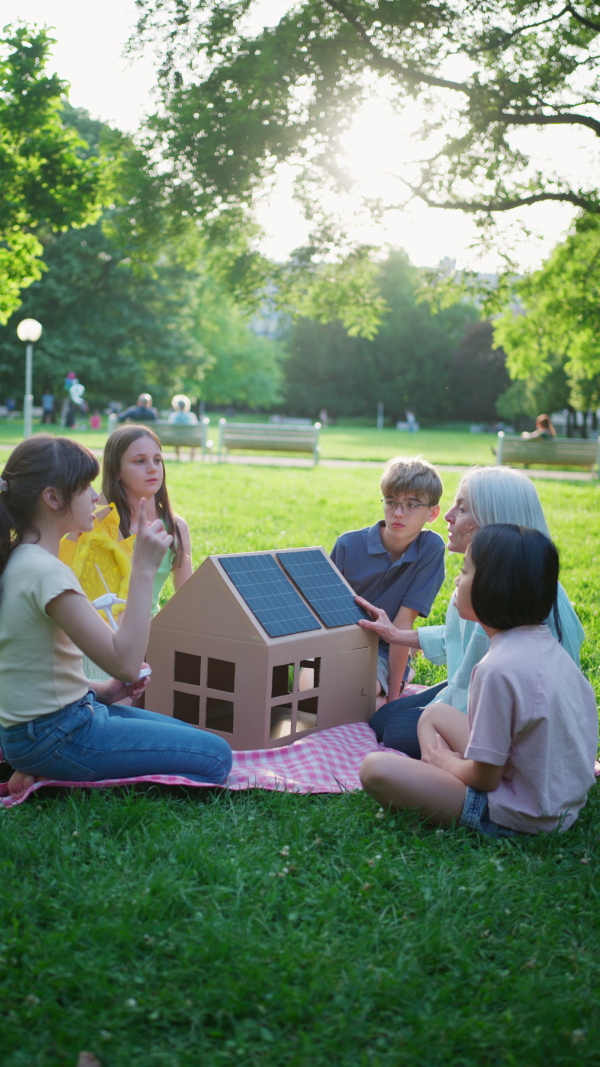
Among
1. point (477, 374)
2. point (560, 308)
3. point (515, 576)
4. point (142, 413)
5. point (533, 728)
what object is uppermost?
point (477, 374)

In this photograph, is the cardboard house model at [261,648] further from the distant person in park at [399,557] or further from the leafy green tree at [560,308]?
the leafy green tree at [560,308]

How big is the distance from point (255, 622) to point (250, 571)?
321 mm

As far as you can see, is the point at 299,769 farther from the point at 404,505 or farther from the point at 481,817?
the point at 404,505

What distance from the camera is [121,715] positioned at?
11.4ft

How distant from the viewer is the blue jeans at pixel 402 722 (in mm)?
3795

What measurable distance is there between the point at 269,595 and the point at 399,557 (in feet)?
2.98

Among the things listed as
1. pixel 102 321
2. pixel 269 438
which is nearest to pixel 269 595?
pixel 269 438

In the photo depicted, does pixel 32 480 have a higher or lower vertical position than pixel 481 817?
higher

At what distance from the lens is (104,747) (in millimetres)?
3168

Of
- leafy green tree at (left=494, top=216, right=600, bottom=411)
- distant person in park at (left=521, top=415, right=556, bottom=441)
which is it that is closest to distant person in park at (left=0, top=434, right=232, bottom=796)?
leafy green tree at (left=494, top=216, right=600, bottom=411)

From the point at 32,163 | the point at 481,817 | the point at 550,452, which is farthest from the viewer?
the point at 550,452

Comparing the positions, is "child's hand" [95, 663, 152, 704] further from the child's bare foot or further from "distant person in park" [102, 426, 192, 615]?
"distant person in park" [102, 426, 192, 615]

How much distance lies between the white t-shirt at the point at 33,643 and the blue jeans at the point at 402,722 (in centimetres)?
143

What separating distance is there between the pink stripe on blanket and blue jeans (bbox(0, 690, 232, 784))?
0.12 feet
